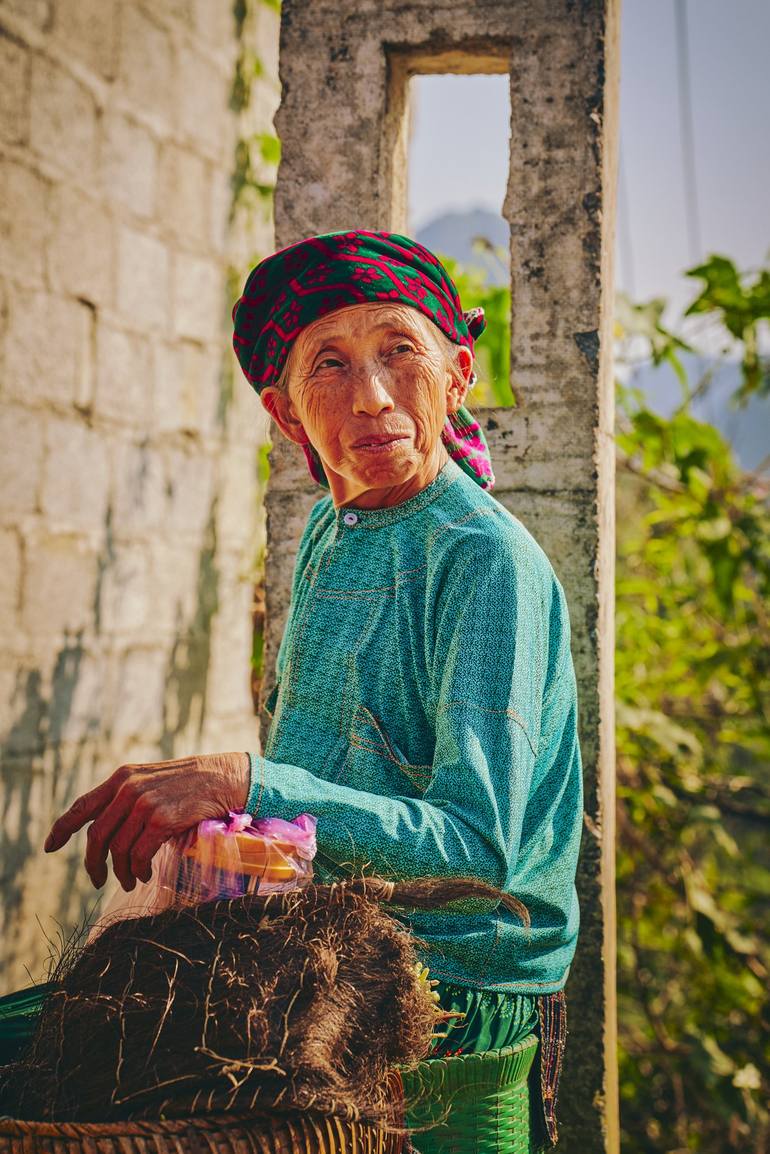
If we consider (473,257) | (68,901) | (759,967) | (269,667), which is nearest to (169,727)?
(68,901)

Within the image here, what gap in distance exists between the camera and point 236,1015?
1180 mm

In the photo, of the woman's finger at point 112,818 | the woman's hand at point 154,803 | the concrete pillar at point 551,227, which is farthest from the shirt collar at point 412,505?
the concrete pillar at point 551,227

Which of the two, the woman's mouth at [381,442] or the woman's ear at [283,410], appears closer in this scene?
the woman's mouth at [381,442]

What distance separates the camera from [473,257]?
3.91 metres

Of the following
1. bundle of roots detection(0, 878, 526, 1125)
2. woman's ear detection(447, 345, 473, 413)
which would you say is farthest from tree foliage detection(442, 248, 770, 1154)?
bundle of roots detection(0, 878, 526, 1125)

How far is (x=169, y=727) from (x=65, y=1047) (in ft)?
10.1

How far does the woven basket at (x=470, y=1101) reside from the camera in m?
1.53

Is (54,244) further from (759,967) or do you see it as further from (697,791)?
(759,967)

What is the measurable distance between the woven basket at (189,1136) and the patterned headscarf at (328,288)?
1.07m

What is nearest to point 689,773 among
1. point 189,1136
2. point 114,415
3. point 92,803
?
point 114,415

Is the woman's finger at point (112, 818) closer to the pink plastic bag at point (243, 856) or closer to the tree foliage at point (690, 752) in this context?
the pink plastic bag at point (243, 856)

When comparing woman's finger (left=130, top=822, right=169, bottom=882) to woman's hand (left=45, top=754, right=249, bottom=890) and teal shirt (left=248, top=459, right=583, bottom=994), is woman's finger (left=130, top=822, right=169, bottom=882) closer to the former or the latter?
woman's hand (left=45, top=754, right=249, bottom=890)

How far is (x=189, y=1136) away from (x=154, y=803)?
0.39 m

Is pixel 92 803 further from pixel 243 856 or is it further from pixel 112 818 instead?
pixel 243 856
